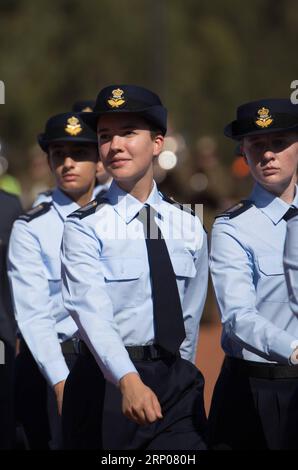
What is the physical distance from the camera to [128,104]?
5430 millimetres

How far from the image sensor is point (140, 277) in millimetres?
5281

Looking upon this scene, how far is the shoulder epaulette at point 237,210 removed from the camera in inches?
215

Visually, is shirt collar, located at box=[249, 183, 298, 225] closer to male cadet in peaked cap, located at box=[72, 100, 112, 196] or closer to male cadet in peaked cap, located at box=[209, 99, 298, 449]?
male cadet in peaked cap, located at box=[209, 99, 298, 449]

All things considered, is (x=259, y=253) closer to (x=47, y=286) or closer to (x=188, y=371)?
(x=188, y=371)

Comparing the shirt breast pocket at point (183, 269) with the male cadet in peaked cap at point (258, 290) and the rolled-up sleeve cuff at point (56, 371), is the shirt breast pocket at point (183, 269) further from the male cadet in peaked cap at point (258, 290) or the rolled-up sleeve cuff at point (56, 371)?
the rolled-up sleeve cuff at point (56, 371)

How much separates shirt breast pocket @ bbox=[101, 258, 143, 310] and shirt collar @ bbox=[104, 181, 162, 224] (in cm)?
25

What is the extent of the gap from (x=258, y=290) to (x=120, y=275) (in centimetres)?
62

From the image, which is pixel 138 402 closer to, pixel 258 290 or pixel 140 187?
pixel 258 290

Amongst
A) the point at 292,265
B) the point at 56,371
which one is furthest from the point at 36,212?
the point at 292,265

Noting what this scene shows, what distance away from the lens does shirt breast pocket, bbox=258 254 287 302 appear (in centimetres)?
527

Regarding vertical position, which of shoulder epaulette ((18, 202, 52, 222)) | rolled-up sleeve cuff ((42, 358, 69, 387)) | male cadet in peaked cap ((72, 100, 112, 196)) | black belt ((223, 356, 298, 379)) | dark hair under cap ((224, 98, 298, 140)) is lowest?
rolled-up sleeve cuff ((42, 358, 69, 387))

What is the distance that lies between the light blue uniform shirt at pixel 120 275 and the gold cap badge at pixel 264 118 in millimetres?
572

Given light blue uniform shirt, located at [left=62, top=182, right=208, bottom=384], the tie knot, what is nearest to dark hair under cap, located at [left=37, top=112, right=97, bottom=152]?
→ light blue uniform shirt, located at [left=62, top=182, right=208, bottom=384]

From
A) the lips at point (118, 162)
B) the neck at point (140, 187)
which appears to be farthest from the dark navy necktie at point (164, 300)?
the lips at point (118, 162)
